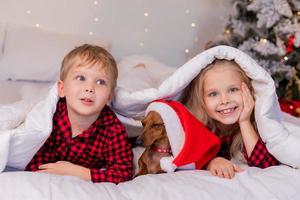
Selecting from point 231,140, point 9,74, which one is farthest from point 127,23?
point 231,140

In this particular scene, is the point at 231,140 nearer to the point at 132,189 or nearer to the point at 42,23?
the point at 132,189

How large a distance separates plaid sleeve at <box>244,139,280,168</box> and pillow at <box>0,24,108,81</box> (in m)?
1.31

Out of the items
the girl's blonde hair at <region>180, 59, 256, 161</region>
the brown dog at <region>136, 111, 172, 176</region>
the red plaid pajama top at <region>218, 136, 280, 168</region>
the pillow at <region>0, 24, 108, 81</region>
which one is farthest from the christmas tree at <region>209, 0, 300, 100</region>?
the brown dog at <region>136, 111, 172, 176</region>

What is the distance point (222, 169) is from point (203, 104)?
26 cm

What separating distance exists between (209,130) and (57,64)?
1.20 metres

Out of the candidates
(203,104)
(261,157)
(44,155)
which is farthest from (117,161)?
(261,157)

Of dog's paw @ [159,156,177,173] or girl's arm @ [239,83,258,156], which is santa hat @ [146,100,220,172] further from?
girl's arm @ [239,83,258,156]

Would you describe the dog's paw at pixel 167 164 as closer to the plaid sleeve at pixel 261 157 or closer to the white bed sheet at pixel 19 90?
the plaid sleeve at pixel 261 157

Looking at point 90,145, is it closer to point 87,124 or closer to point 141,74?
point 87,124

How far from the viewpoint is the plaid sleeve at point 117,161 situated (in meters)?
1.21

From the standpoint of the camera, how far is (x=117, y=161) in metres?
1.29

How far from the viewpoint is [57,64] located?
7.66 feet

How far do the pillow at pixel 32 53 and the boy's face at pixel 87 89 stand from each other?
3.48ft

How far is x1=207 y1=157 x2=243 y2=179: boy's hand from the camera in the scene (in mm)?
1183
